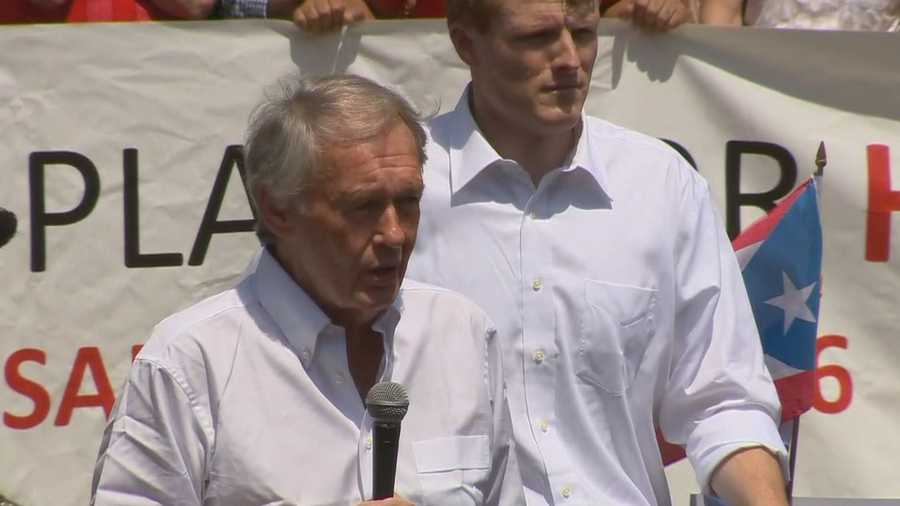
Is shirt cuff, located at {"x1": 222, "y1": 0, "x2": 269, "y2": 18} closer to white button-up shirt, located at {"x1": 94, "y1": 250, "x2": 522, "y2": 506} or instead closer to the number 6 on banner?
the number 6 on banner

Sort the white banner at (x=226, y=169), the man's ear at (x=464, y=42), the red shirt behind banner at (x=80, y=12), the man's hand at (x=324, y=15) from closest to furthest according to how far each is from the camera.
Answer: the man's ear at (x=464, y=42) < the white banner at (x=226, y=169) < the man's hand at (x=324, y=15) < the red shirt behind banner at (x=80, y=12)

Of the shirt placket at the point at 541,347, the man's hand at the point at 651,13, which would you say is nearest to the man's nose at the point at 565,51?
the shirt placket at the point at 541,347

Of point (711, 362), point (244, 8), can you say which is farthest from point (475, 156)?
point (244, 8)

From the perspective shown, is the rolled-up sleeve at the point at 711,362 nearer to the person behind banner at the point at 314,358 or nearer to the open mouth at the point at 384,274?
the person behind banner at the point at 314,358

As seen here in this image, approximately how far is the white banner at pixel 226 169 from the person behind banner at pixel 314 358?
2.38 meters

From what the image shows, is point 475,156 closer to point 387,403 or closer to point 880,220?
point 387,403

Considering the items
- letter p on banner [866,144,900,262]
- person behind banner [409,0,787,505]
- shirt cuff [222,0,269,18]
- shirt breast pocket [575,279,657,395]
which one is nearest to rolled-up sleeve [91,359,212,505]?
person behind banner [409,0,787,505]

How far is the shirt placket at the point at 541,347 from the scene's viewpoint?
406cm

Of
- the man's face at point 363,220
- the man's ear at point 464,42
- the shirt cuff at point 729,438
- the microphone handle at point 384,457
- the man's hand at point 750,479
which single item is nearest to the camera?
the microphone handle at point 384,457

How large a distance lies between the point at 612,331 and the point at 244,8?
250cm

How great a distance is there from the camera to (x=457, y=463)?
11.4ft

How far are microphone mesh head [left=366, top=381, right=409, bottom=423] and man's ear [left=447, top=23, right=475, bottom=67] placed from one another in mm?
1512

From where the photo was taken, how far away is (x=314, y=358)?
11.4 feet

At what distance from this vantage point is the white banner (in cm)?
583
